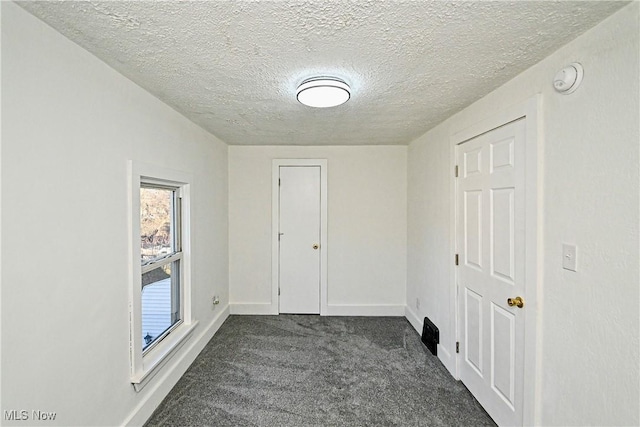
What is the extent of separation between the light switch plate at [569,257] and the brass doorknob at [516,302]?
1.24 feet

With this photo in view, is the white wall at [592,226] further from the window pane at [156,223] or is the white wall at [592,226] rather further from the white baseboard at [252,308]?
the white baseboard at [252,308]

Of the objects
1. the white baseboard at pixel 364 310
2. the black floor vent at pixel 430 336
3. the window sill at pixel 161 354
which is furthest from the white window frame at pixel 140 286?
the black floor vent at pixel 430 336

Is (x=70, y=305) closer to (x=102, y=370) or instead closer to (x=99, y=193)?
(x=102, y=370)

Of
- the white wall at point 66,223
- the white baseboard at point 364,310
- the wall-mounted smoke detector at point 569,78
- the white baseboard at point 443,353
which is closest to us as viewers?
the white wall at point 66,223

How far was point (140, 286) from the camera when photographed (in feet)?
5.71

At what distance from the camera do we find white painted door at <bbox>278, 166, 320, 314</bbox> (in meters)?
3.59

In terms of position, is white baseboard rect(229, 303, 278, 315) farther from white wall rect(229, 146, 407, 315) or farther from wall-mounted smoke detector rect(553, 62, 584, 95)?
wall-mounted smoke detector rect(553, 62, 584, 95)

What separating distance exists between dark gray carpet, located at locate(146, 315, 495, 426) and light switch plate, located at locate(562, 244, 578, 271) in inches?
50.8

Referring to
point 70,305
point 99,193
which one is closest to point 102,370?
point 70,305

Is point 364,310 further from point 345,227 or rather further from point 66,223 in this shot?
point 66,223

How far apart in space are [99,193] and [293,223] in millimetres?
2337

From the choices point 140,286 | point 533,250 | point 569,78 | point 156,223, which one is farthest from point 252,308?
point 569,78

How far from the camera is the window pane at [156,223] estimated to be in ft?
6.44

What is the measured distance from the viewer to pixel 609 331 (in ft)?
3.55
